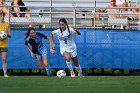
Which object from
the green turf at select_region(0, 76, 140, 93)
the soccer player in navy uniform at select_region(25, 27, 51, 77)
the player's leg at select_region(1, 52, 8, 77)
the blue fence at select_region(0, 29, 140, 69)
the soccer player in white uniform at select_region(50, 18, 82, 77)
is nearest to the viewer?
the green turf at select_region(0, 76, 140, 93)

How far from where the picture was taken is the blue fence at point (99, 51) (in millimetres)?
21766

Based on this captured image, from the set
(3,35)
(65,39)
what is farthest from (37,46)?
(3,35)

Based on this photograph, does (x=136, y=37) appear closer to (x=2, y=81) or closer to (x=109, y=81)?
(x=109, y=81)

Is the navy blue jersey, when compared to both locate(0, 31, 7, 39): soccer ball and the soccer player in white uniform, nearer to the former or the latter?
the soccer player in white uniform

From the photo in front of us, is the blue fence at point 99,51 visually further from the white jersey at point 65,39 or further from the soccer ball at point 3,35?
the white jersey at point 65,39

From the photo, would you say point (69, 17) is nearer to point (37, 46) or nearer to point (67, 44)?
point (37, 46)

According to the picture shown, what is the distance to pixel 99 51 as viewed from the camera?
21.8 meters

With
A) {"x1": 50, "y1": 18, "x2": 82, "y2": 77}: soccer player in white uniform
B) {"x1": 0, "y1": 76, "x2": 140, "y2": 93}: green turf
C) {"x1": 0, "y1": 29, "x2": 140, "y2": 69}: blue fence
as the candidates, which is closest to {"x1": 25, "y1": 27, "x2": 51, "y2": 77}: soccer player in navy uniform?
{"x1": 50, "y1": 18, "x2": 82, "y2": 77}: soccer player in white uniform

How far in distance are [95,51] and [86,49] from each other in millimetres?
348

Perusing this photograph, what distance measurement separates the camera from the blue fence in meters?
21.8

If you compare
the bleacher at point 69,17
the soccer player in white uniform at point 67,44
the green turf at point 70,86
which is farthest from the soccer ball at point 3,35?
the green turf at point 70,86

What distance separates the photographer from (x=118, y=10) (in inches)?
925

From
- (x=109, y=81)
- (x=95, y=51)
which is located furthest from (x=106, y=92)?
(x=95, y=51)

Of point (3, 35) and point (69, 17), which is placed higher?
point (69, 17)
